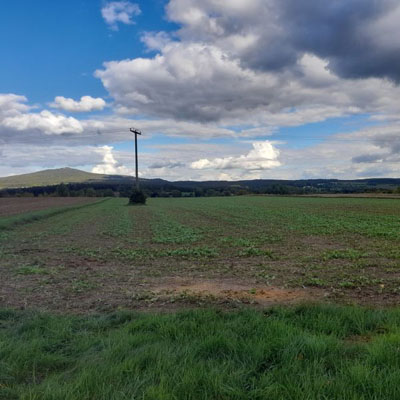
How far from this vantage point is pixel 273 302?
7383 millimetres

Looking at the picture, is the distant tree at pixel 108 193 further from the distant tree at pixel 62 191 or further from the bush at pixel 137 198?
the bush at pixel 137 198

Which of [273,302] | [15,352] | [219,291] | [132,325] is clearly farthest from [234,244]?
[15,352]

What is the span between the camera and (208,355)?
446cm

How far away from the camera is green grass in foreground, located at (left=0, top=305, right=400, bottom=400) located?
3574 millimetres

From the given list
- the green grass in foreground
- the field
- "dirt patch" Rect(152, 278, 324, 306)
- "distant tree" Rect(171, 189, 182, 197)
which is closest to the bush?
the field

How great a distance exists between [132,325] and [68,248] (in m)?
13.4

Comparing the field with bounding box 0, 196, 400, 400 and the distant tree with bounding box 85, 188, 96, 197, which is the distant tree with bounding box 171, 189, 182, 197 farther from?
the field with bounding box 0, 196, 400, 400

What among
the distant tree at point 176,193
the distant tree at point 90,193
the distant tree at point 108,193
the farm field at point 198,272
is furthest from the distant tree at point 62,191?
the farm field at point 198,272

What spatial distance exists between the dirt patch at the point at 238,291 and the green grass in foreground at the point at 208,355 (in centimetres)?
150

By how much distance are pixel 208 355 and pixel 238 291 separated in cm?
418

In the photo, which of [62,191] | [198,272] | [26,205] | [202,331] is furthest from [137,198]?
[62,191]

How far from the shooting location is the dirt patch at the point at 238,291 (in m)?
7.70

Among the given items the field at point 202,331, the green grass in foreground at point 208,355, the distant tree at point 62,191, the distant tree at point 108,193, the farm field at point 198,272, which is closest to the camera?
the green grass in foreground at point 208,355

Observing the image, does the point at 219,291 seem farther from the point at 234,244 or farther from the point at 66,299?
the point at 234,244
